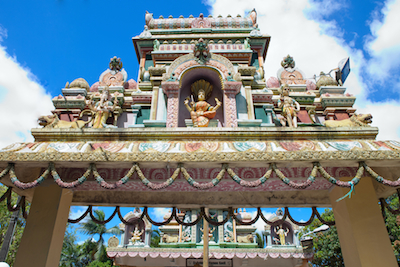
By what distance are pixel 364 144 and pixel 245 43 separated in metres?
6.42

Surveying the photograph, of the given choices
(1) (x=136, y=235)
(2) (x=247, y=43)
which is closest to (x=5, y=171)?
(2) (x=247, y=43)

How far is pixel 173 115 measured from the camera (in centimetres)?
922

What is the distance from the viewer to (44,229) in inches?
289

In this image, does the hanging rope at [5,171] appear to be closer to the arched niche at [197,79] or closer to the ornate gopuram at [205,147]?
the ornate gopuram at [205,147]

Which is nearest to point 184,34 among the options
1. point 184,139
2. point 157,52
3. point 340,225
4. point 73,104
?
point 157,52

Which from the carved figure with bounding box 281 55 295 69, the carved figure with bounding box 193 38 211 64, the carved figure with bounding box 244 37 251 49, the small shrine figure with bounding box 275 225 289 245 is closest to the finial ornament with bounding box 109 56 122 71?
the carved figure with bounding box 193 38 211 64

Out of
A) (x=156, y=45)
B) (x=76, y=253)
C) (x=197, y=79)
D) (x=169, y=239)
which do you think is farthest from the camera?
(x=76, y=253)

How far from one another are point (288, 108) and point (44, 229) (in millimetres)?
8099

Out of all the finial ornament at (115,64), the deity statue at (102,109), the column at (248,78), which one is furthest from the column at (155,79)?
the column at (248,78)

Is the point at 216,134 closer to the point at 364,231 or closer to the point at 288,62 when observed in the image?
the point at 364,231

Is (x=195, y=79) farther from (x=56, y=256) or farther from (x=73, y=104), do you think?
(x=56, y=256)

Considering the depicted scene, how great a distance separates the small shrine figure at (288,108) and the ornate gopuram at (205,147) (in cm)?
4

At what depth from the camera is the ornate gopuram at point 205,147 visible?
654cm

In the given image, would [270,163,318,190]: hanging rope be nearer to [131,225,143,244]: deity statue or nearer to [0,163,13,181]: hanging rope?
[0,163,13,181]: hanging rope
